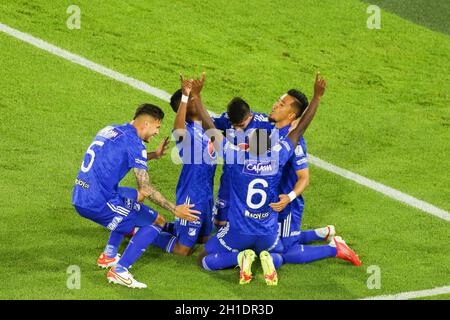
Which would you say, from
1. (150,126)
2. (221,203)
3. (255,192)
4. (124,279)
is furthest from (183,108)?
(124,279)

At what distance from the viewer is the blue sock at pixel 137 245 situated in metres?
11.7

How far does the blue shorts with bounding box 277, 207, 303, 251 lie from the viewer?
12.5 m

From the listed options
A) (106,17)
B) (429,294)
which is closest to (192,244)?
(429,294)

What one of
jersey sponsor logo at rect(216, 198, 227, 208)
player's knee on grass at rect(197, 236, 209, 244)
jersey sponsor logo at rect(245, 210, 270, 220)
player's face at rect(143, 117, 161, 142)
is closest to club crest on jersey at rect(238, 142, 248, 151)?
jersey sponsor logo at rect(245, 210, 270, 220)

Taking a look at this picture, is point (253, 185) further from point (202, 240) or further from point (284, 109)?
point (202, 240)

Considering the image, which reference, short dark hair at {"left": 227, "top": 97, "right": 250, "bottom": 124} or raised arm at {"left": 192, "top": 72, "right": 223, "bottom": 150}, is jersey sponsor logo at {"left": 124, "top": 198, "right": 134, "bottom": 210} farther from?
short dark hair at {"left": 227, "top": 97, "right": 250, "bottom": 124}

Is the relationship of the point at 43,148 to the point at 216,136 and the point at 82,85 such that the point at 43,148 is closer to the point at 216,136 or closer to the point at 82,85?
the point at 82,85

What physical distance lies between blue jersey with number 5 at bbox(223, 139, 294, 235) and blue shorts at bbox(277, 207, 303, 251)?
2.00ft

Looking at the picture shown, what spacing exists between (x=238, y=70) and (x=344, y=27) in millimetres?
2368

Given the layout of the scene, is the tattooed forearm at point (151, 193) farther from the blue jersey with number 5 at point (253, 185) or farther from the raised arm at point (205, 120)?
the raised arm at point (205, 120)

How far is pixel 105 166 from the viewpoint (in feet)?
39.4

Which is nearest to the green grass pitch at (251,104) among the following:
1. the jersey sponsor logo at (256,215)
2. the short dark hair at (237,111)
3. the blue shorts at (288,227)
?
the blue shorts at (288,227)

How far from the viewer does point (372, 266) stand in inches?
486
